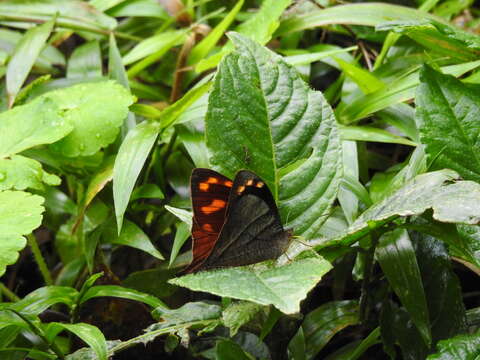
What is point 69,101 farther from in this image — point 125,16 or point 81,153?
point 125,16

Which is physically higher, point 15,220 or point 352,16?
point 352,16

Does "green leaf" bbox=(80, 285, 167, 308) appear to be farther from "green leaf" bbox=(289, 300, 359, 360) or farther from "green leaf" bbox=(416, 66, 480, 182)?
"green leaf" bbox=(416, 66, 480, 182)

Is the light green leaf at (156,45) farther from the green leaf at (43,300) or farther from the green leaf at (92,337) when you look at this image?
the green leaf at (92,337)

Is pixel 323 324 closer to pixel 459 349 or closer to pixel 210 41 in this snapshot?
pixel 459 349

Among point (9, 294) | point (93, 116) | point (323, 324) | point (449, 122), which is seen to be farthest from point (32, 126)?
point (449, 122)

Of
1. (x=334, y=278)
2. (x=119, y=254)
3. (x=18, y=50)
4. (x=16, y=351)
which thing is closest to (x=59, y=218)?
(x=119, y=254)
